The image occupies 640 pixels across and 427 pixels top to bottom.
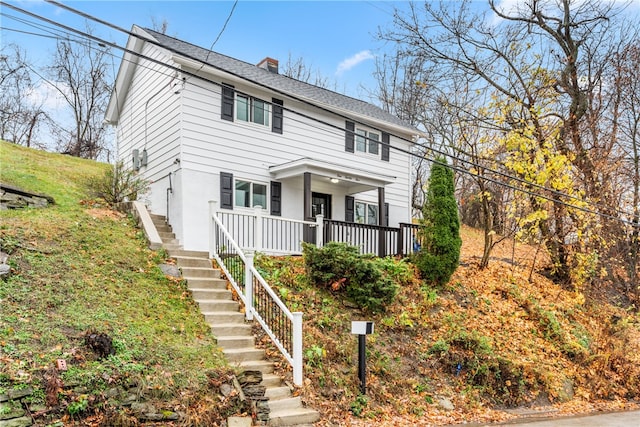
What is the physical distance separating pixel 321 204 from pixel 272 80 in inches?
165

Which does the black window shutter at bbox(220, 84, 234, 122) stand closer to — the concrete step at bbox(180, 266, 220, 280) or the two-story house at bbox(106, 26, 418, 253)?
the two-story house at bbox(106, 26, 418, 253)

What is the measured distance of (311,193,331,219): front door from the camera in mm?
14125

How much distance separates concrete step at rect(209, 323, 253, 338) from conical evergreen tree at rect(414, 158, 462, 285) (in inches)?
208

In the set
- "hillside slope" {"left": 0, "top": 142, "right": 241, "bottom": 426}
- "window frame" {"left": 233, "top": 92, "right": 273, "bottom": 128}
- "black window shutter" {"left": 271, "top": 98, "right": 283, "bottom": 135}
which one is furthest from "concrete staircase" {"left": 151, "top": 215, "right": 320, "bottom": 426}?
"black window shutter" {"left": 271, "top": 98, "right": 283, "bottom": 135}

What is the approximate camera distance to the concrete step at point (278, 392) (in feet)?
20.2

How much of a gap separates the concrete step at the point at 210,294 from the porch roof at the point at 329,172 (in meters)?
4.75

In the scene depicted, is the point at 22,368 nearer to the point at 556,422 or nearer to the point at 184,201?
the point at 184,201

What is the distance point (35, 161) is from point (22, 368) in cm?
1338

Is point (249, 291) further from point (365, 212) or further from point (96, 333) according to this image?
point (365, 212)

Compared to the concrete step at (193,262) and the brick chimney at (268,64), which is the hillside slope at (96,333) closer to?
the concrete step at (193,262)

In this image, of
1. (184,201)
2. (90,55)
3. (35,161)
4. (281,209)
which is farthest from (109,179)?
(90,55)

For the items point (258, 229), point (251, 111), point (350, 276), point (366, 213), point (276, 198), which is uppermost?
Result: point (251, 111)

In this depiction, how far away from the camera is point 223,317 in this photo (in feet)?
24.6

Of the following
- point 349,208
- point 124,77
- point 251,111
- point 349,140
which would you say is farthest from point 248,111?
point 124,77
